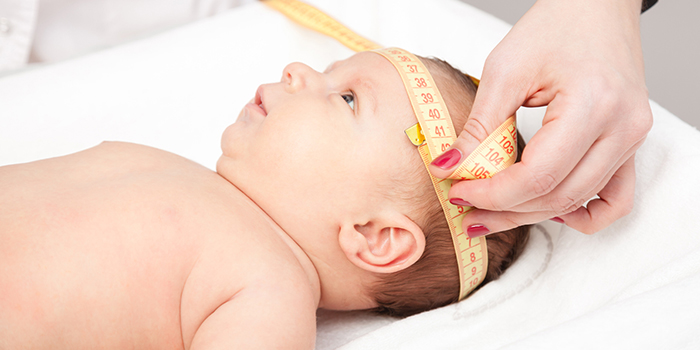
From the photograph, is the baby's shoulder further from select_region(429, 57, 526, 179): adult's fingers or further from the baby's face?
select_region(429, 57, 526, 179): adult's fingers

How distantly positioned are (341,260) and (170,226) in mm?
499

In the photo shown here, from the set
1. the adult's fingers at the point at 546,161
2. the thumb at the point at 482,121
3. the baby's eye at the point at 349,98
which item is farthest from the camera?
the baby's eye at the point at 349,98

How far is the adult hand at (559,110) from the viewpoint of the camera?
1195 millimetres

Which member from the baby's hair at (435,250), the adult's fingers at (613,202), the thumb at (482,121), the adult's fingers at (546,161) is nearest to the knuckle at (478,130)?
the thumb at (482,121)

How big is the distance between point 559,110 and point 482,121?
0.57 feet

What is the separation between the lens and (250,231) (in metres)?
1.43

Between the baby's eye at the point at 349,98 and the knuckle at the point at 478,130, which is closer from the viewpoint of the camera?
the knuckle at the point at 478,130

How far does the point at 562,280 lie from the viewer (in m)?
1.63

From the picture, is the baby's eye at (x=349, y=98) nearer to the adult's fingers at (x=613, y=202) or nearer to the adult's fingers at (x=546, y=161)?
the adult's fingers at (x=546, y=161)

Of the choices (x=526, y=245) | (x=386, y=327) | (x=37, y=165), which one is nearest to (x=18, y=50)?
(x=37, y=165)

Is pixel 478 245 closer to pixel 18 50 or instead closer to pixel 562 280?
pixel 562 280

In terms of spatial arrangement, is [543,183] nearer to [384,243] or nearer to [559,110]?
[559,110]

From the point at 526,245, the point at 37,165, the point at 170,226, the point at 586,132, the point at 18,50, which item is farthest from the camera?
the point at 18,50

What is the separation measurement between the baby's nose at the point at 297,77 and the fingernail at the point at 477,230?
64cm
